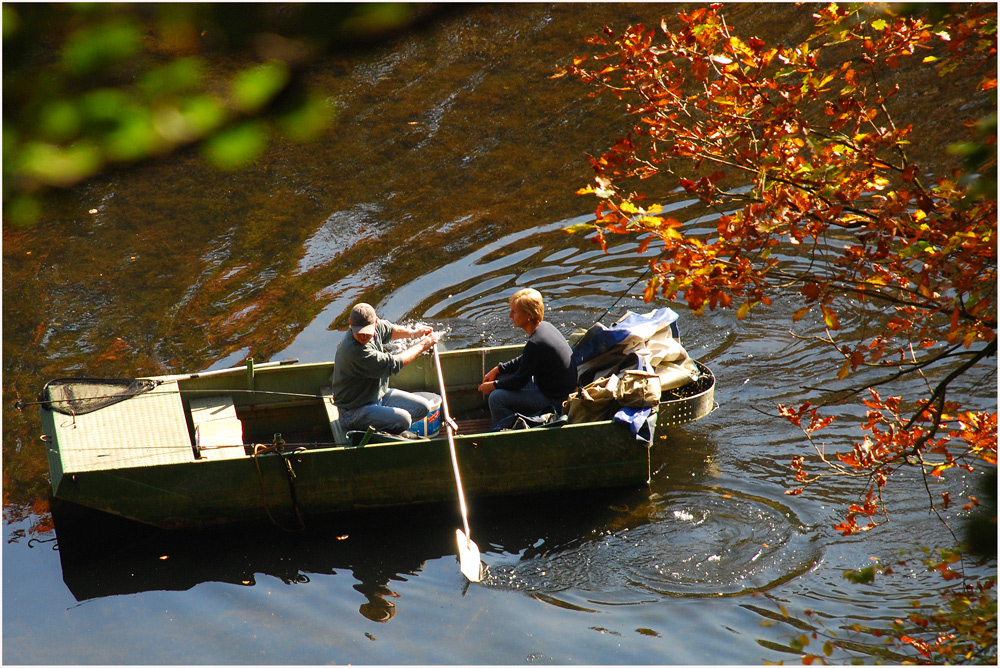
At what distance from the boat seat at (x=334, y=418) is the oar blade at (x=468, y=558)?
1.34m

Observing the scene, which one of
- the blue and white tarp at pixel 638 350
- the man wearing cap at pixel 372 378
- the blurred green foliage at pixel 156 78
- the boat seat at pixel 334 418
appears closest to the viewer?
the blurred green foliage at pixel 156 78

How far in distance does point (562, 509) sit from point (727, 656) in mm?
2031

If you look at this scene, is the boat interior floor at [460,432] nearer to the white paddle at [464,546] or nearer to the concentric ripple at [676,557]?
the white paddle at [464,546]

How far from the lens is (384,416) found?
290 inches

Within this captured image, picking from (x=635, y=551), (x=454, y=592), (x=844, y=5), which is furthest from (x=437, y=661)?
(x=844, y=5)

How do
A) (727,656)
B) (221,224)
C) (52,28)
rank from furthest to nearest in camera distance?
(221,224)
(727,656)
(52,28)

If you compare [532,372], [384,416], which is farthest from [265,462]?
[532,372]

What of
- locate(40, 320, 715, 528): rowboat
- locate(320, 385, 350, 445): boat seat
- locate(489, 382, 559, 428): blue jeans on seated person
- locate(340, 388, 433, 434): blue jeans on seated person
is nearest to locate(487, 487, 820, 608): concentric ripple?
locate(40, 320, 715, 528): rowboat

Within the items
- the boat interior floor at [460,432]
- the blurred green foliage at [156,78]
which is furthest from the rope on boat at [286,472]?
the blurred green foliage at [156,78]

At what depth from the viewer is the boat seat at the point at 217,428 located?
23.6 feet

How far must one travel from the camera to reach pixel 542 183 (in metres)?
14.8

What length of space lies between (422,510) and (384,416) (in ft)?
2.91

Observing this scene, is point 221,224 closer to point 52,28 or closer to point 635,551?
point 635,551

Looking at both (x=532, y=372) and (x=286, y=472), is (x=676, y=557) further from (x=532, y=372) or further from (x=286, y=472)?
(x=286, y=472)
